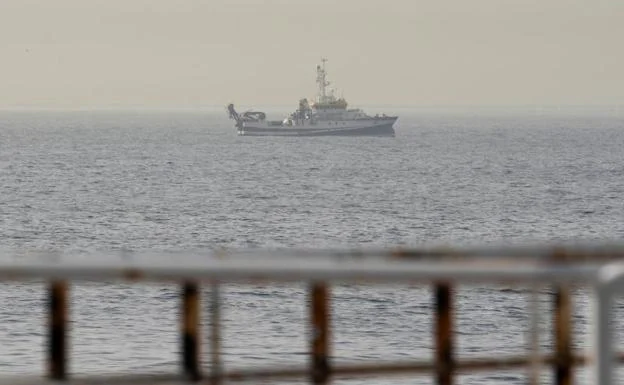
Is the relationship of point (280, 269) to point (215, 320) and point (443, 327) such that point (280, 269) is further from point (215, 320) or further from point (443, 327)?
point (443, 327)

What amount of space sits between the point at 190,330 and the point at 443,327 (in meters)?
0.77

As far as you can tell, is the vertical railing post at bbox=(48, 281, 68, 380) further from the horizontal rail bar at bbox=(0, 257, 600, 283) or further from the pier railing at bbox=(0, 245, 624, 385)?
the horizontal rail bar at bbox=(0, 257, 600, 283)

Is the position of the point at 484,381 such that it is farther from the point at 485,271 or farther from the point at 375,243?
the point at 375,243

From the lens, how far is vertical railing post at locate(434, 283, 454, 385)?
4.25m

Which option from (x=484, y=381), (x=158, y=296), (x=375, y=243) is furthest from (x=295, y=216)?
(x=484, y=381)

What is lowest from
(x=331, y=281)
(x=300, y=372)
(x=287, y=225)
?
(x=287, y=225)

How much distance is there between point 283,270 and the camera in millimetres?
3979

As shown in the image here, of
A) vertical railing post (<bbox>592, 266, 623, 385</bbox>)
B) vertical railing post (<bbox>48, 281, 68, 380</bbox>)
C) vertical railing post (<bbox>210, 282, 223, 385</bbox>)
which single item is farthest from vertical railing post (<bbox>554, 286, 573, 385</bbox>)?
vertical railing post (<bbox>48, 281, 68, 380</bbox>)

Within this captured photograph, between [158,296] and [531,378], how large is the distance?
137 ft

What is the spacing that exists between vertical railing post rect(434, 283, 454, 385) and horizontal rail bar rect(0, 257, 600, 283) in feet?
0.89

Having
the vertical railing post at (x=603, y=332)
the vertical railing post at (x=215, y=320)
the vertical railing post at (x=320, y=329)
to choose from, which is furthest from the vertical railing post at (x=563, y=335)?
the vertical railing post at (x=215, y=320)

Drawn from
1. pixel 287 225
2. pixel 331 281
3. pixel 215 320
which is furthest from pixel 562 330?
pixel 287 225

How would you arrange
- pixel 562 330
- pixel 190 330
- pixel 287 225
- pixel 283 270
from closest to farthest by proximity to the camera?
pixel 283 270 → pixel 562 330 → pixel 190 330 → pixel 287 225

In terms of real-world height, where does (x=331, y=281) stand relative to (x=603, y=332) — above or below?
above
